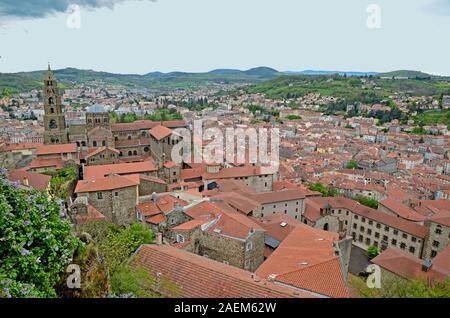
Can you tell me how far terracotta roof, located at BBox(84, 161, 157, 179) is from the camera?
3144 cm

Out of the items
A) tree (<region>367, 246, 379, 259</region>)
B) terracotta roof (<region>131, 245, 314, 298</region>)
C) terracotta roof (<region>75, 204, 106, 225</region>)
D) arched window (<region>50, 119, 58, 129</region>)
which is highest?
arched window (<region>50, 119, 58, 129</region>)

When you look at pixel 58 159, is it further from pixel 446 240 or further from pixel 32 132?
pixel 32 132

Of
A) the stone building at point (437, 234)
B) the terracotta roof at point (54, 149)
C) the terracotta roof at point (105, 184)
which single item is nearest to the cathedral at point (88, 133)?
the terracotta roof at point (54, 149)

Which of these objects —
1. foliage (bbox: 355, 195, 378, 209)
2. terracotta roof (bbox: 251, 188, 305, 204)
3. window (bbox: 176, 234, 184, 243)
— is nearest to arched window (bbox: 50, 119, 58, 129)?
terracotta roof (bbox: 251, 188, 305, 204)

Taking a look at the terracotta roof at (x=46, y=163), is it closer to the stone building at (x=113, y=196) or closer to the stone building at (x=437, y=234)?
the stone building at (x=113, y=196)

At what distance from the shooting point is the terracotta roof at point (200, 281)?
355 inches

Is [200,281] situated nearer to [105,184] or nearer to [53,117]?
[105,184]

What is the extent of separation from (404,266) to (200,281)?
20.8 meters

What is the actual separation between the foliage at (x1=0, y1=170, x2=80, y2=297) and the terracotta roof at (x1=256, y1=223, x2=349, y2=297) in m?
8.81

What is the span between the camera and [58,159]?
38531 mm

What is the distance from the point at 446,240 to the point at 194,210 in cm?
2339

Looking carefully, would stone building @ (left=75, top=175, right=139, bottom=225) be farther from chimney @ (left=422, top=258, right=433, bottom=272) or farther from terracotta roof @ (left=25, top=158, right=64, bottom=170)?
chimney @ (left=422, top=258, right=433, bottom=272)

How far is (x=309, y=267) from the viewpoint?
1434 cm
